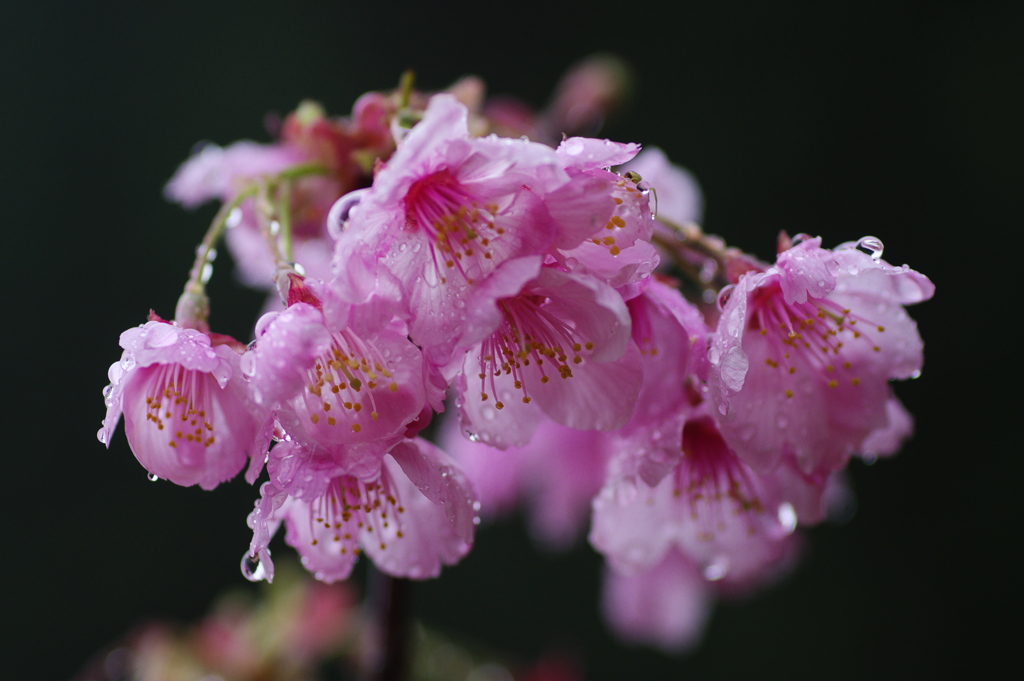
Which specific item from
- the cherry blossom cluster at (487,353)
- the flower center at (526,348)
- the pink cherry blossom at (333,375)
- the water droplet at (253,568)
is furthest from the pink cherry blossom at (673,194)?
the water droplet at (253,568)

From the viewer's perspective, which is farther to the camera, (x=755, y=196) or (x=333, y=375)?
(x=755, y=196)

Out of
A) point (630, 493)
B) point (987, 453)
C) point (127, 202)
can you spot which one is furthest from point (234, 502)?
point (987, 453)

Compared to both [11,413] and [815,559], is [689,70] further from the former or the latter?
[11,413]

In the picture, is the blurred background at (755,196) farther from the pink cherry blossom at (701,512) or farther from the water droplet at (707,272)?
the water droplet at (707,272)

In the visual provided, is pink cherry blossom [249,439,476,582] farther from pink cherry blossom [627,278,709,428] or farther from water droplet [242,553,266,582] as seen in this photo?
pink cherry blossom [627,278,709,428]

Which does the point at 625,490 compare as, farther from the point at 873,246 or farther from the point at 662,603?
the point at 662,603

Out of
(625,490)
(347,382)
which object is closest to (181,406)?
(347,382)
